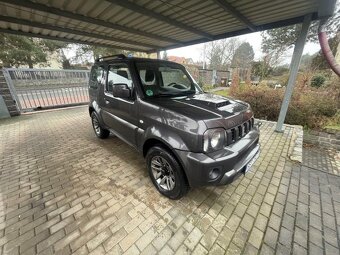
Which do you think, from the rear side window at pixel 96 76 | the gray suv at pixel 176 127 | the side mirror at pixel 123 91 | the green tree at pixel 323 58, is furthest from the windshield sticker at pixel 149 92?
the green tree at pixel 323 58

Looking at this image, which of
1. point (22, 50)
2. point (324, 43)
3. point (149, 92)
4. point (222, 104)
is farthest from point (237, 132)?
point (22, 50)

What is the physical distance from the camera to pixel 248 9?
3393 mm

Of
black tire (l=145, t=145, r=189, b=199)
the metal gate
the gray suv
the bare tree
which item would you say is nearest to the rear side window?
the gray suv

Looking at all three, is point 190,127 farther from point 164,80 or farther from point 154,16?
point 154,16

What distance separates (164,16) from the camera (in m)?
3.82

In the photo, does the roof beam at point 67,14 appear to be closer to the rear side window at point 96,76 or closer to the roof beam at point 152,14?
the rear side window at point 96,76

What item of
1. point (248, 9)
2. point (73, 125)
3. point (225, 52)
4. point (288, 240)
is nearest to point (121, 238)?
point (288, 240)

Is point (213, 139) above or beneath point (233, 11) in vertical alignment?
beneath

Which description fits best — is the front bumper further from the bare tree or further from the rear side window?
the bare tree

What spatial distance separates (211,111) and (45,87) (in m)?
8.78

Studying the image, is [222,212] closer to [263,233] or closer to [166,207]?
[263,233]

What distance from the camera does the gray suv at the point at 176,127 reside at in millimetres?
A: 1827

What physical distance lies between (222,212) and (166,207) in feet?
2.49

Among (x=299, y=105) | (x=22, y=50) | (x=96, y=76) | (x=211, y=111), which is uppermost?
(x=22, y=50)
